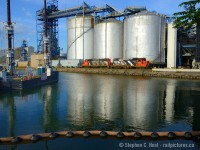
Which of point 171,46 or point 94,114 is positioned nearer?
point 94,114

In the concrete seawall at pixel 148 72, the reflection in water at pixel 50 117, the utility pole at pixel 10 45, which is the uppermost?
the utility pole at pixel 10 45

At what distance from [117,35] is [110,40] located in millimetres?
3496

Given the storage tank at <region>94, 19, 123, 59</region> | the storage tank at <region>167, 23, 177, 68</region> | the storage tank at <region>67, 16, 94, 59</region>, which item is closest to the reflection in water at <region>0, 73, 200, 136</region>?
the storage tank at <region>167, 23, 177, 68</region>

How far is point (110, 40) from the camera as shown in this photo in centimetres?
10238

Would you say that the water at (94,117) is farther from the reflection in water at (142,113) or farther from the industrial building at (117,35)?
the industrial building at (117,35)

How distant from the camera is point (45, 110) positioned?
28.2 metres

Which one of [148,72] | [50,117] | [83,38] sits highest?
[83,38]

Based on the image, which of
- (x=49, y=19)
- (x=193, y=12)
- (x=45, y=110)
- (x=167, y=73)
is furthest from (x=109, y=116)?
(x=49, y=19)

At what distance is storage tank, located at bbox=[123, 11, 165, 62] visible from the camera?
8962 centimetres

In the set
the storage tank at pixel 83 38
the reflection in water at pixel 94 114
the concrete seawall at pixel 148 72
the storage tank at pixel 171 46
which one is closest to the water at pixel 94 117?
the reflection in water at pixel 94 114

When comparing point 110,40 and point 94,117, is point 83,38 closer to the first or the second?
point 110,40

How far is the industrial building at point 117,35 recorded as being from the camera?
8956 centimetres

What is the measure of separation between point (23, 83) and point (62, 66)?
73268mm

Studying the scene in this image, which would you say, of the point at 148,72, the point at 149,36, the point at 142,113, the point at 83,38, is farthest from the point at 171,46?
the point at 142,113
